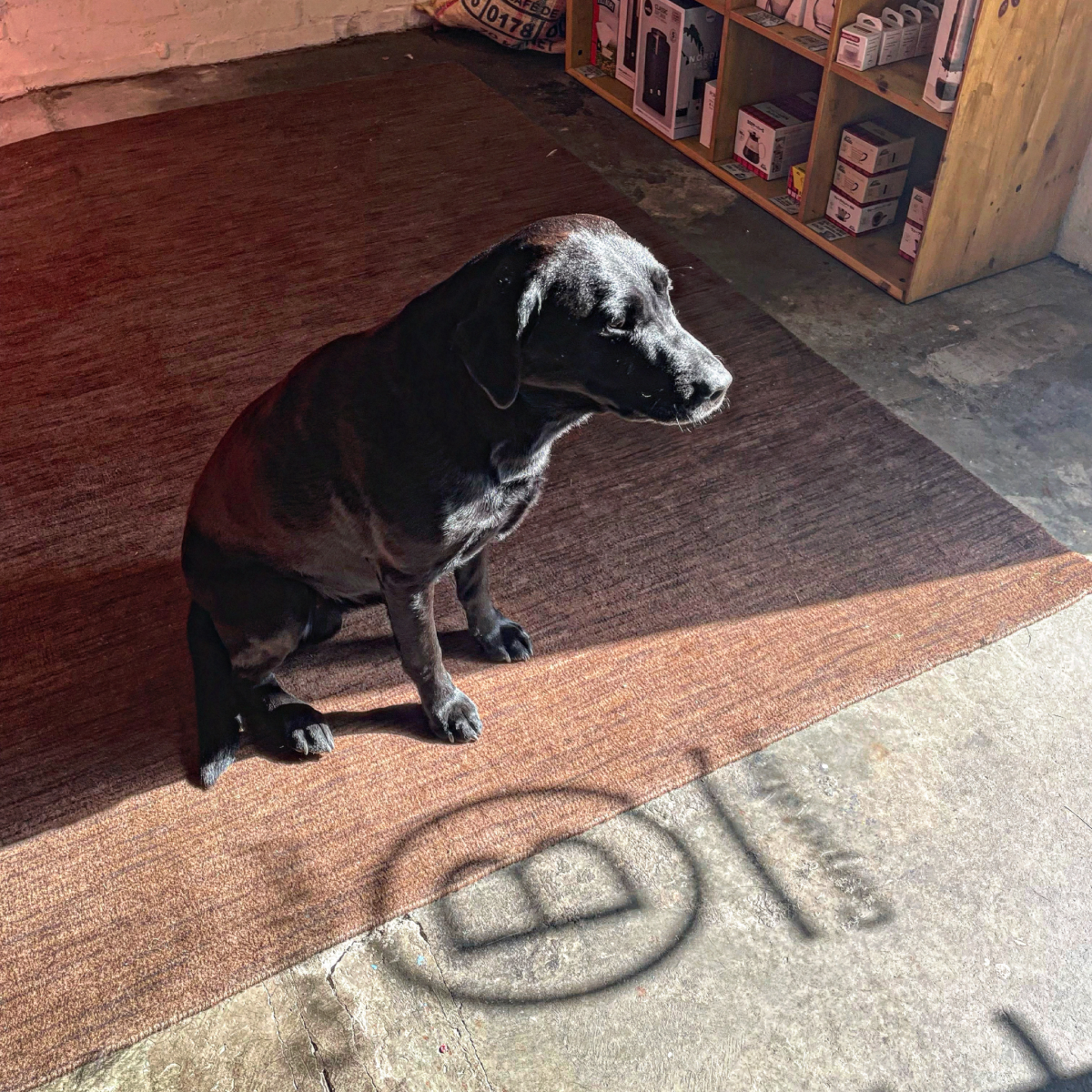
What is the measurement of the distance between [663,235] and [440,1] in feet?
6.84

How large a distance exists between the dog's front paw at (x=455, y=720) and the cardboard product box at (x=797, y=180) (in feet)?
7.58

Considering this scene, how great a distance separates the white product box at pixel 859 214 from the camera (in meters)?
3.31

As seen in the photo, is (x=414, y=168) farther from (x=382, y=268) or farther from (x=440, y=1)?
(x=440, y=1)

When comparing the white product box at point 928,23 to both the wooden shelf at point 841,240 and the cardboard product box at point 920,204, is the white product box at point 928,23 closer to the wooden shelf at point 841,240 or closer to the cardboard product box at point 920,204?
the cardboard product box at point 920,204

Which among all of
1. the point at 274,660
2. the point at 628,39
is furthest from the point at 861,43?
the point at 274,660

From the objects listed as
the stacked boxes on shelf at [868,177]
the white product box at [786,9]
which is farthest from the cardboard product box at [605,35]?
the stacked boxes on shelf at [868,177]

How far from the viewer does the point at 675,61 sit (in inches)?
147

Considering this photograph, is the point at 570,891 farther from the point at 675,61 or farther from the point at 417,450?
the point at 675,61

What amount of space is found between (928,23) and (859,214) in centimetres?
57

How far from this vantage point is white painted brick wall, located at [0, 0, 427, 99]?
4160 millimetres

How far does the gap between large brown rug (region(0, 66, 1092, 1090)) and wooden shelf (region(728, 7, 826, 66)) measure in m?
0.69

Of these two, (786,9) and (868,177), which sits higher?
(786,9)

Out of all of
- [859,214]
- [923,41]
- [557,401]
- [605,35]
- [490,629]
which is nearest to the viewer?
[557,401]

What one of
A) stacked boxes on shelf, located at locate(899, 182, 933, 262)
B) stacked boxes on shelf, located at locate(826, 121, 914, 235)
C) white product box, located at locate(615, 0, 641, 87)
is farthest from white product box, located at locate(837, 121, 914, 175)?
white product box, located at locate(615, 0, 641, 87)
